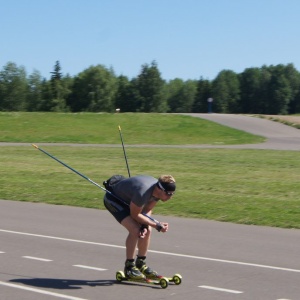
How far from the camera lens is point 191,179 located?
23.3 m

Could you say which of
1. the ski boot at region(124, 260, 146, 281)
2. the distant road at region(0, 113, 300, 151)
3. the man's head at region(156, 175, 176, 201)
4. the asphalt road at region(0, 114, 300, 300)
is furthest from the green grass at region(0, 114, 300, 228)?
the man's head at region(156, 175, 176, 201)

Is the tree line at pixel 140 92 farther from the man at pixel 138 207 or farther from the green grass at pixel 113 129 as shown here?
the man at pixel 138 207

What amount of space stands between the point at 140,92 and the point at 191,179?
404ft

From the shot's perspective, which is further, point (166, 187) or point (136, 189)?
point (136, 189)

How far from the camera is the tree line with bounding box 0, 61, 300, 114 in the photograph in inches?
5527

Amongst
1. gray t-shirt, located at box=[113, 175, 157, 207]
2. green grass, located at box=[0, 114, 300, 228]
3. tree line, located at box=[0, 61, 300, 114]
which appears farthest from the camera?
tree line, located at box=[0, 61, 300, 114]

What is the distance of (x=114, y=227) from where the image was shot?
14.0 m

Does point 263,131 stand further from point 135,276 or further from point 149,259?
point 135,276

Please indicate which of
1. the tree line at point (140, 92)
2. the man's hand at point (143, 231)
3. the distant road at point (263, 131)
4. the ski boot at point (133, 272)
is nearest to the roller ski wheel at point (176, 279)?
the ski boot at point (133, 272)

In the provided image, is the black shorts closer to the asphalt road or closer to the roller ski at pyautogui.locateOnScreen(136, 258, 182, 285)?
the roller ski at pyautogui.locateOnScreen(136, 258, 182, 285)

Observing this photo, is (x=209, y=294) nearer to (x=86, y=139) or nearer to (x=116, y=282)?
(x=116, y=282)

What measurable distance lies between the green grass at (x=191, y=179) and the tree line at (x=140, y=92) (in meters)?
100

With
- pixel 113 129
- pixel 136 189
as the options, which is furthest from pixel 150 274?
pixel 113 129

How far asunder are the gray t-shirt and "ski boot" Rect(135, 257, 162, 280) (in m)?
0.75
